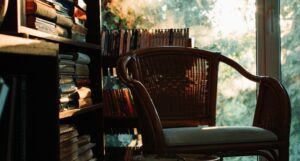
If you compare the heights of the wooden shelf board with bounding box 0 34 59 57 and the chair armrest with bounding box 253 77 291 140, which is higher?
the wooden shelf board with bounding box 0 34 59 57

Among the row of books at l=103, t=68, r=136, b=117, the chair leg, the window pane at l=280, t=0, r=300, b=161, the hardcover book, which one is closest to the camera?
the hardcover book

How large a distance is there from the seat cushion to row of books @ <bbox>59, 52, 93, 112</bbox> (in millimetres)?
573

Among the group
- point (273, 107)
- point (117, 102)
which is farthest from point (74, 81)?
point (273, 107)

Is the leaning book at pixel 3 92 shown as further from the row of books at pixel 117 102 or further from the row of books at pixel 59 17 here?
the row of books at pixel 117 102

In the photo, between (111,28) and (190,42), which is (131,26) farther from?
(190,42)

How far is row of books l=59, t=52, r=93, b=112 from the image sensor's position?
2184 mm

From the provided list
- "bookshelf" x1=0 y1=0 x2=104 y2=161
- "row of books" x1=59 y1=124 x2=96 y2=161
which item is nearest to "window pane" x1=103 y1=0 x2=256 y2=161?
"row of books" x1=59 y1=124 x2=96 y2=161

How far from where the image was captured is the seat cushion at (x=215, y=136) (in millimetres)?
1840

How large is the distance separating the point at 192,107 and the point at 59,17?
0.91 meters

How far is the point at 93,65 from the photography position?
275 cm

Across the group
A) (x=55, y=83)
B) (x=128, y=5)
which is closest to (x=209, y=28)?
Result: (x=128, y=5)

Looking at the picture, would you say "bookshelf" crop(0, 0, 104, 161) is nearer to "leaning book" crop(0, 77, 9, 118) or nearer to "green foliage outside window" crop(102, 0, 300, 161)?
"leaning book" crop(0, 77, 9, 118)

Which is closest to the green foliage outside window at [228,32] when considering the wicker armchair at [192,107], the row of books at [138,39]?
the row of books at [138,39]

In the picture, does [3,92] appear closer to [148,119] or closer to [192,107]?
[148,119]
